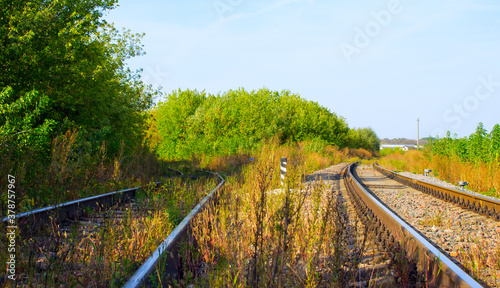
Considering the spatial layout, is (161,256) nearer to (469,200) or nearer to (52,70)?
(469,200)

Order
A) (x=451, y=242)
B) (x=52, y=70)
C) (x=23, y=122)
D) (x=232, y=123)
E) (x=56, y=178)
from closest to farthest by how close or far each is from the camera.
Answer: (x=451, y=242), (x=56, y=178), (x=23, y=122), (x=52, y=70), (x=232, y=123)

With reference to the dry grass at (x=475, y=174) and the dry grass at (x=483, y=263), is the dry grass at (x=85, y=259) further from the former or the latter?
the dry grass at (x=475, y=174)

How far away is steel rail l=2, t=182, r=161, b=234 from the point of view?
4579 millimetres

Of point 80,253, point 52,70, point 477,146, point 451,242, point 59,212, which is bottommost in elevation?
point 451,242

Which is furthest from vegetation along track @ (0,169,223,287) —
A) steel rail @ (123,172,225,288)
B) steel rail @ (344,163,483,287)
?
steel rail @ (344,163,483,287)

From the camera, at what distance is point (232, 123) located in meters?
37.1

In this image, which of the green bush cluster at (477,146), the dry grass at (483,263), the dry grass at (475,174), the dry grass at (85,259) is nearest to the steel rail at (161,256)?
the dry grass at (85,259)

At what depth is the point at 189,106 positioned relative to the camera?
167 ft

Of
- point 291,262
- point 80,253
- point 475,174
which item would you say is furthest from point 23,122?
point 475,174

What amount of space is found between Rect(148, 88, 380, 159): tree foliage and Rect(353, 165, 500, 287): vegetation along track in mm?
22316

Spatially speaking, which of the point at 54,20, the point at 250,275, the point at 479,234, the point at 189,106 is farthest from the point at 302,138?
the point at 250,275

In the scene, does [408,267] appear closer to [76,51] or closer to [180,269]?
[180,269]

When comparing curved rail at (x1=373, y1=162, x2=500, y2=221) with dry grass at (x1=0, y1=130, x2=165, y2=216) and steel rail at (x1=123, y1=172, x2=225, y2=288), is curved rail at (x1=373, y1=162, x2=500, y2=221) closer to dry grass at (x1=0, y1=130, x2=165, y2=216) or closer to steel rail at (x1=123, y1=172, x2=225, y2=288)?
steel rail at (x1=123, y1=172, x2=225, y2=288)

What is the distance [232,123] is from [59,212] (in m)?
31.4
